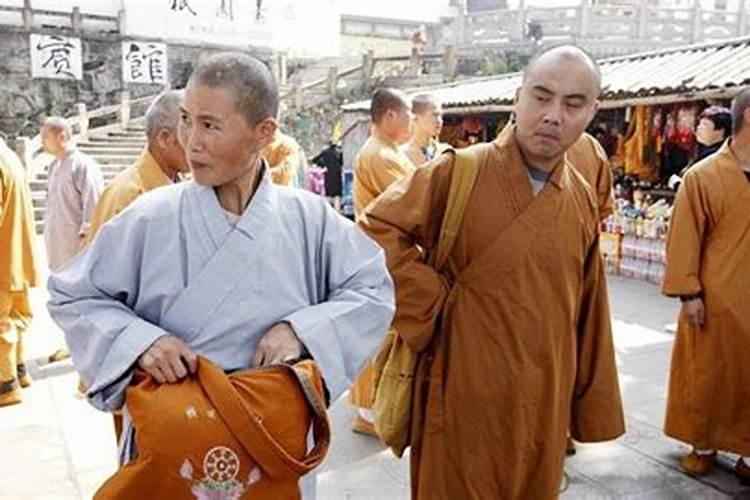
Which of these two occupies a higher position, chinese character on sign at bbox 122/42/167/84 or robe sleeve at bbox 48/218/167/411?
chinese character on sign at bbox 122/42/167/84

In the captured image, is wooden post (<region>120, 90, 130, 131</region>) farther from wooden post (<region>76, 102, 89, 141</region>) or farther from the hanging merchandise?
the hanging merchandise

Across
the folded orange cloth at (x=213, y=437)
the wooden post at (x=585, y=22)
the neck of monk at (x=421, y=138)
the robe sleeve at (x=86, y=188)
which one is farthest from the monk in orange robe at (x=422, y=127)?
the wooden post at (x=585, y=22)

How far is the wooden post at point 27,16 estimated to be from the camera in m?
19.7

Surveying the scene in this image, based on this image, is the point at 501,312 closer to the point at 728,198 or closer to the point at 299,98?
the point at 728,198

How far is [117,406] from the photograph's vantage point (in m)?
1.63

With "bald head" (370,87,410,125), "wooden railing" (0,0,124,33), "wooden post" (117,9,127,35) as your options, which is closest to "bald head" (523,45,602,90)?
"bald head" (370,87,410,125)

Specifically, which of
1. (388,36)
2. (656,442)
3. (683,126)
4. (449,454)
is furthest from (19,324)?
(388,36)

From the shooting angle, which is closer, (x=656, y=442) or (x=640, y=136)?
(x=656, y=442)

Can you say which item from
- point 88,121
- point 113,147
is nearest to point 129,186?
point 113,147

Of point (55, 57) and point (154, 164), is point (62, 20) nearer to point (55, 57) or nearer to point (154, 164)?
point (55, 57)

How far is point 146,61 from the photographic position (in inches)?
834

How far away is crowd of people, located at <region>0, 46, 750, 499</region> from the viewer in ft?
5.12

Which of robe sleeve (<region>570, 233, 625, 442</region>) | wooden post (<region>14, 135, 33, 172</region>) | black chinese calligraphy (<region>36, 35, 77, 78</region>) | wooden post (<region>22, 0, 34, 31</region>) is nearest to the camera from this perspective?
robe sleeve (<region>570, 233, 625, 442</region>)

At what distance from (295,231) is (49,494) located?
2.40 m
